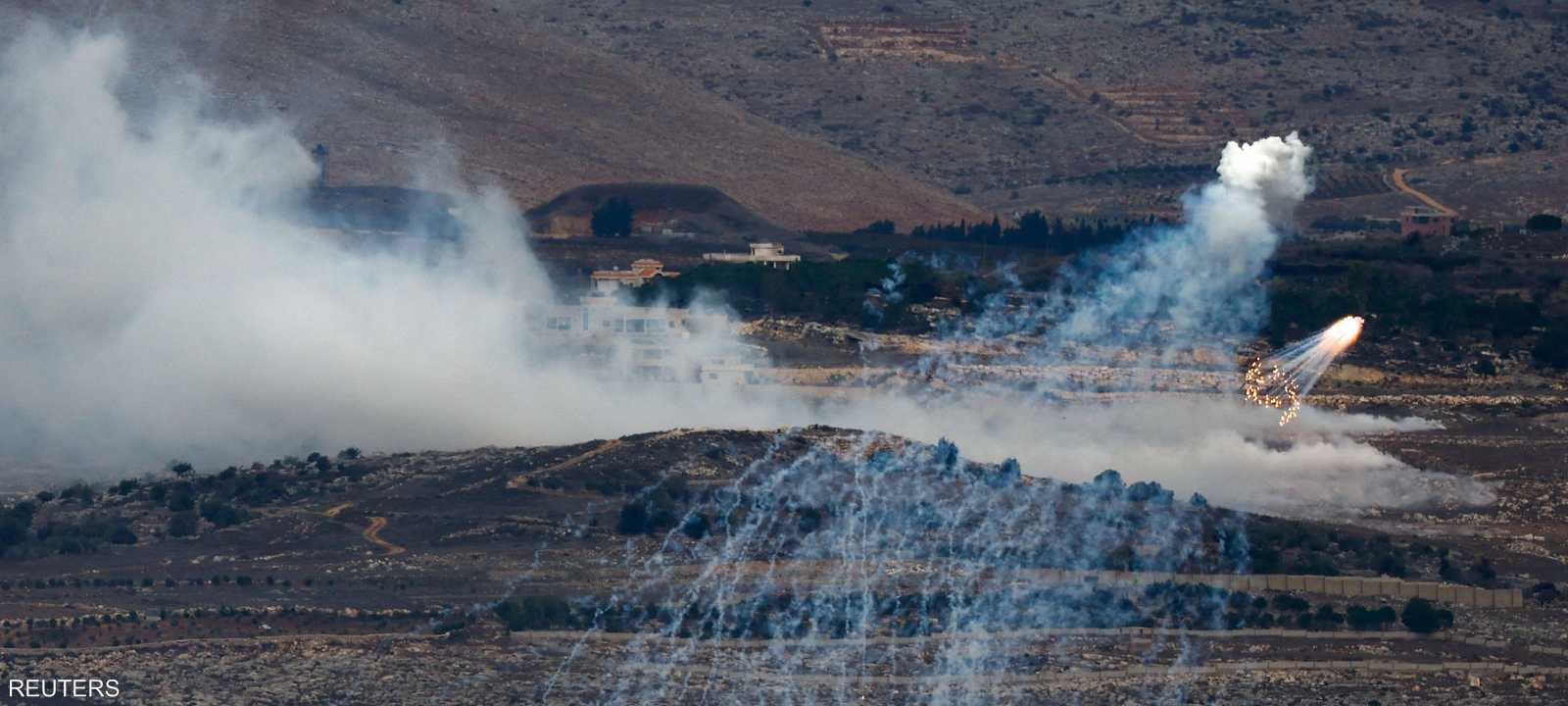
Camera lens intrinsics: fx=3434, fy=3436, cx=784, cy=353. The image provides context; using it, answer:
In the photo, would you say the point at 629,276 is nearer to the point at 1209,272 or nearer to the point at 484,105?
the point at 1209,272

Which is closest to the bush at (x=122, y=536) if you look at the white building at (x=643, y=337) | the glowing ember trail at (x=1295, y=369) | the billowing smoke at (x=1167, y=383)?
the billowing smoke at (x=1167, y=383)

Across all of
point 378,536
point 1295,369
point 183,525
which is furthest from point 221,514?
point 1295,369

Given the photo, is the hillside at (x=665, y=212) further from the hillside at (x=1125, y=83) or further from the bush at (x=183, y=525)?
the bush at (x=183, y=525)

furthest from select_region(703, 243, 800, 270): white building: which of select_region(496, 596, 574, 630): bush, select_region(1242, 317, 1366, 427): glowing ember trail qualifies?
select_region(496, 596, 574, 630): bush

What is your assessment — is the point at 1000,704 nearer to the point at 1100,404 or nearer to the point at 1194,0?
the point at 1100,404

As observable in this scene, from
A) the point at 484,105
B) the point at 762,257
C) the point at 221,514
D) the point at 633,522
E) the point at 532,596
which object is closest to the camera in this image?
the point at 532,596

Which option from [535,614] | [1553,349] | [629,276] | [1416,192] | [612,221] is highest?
[1416,192]

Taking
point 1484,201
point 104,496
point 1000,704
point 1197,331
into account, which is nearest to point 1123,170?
point 1484,201
